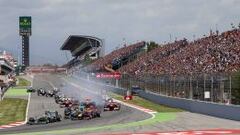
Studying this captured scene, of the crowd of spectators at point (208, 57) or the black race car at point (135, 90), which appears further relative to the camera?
the black race car at point (135, 90)

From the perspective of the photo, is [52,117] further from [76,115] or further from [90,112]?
[90,112]

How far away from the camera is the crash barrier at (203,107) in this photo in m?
33.3

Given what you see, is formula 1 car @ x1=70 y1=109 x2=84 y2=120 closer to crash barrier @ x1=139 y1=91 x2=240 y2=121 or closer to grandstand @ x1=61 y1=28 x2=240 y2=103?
grandstand @ x1=61 y1=28 x2=240 y2=103

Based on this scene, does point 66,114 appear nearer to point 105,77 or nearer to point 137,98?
point 137,98

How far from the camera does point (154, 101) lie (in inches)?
2147

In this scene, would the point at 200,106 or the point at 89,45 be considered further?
the point at 89,45

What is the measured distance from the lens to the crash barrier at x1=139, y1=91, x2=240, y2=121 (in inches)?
1311

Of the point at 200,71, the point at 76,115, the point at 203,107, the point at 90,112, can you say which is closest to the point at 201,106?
the point at 203,107

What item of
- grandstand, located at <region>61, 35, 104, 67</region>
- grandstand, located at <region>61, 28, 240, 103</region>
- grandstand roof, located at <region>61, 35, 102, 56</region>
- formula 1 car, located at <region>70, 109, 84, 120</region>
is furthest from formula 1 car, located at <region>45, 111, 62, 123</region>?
grandstand roof, located at <region>61, 35, 102, 56</region>

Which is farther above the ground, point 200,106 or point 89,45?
point 89,45

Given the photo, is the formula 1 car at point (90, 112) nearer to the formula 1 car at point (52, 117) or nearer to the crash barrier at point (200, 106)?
the formula 1 car at point (52, 117)

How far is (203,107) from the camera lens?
38.8m

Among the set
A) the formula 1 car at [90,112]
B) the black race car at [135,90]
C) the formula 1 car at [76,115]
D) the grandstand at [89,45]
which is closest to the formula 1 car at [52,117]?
the formula 1 car at [76,115]

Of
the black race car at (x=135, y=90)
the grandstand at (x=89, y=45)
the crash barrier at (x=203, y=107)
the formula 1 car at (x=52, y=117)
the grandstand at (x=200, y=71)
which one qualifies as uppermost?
the grandstand at (x=89, y=45)
